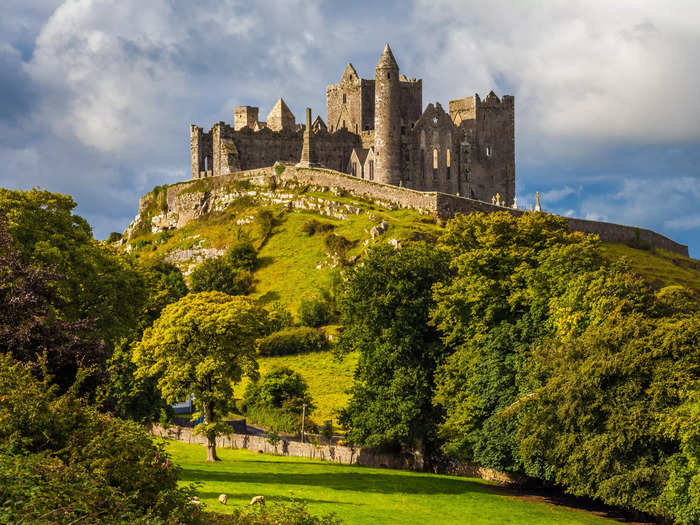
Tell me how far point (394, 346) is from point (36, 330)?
26.6 metres

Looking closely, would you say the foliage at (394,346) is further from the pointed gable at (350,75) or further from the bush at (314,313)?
the pointed gable at (350,75)

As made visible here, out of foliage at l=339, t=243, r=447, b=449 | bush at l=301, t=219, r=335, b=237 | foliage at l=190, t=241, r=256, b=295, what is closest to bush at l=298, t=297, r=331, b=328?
foliage at l=190, t=241, r=256, b=295

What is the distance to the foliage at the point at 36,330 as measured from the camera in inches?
1160

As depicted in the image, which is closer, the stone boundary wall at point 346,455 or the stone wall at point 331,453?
the stone boundary wall at point 346,455

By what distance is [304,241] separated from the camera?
102 m

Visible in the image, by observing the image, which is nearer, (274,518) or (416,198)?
Answer: (274,518)

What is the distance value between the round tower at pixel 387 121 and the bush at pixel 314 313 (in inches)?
860

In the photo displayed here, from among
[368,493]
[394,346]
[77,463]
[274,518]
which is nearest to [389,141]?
[394,346]

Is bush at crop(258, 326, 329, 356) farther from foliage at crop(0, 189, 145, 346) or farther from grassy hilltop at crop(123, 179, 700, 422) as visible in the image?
foliage at crop(0, 189, 145, 346)

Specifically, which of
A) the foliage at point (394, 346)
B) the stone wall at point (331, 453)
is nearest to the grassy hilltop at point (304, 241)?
the stone wall at point (331, 453)

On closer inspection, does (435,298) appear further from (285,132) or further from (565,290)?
(285,132)

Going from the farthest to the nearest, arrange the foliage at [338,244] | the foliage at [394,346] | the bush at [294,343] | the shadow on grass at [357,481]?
the foliage at [338,244] < the bush at [294,343] < the foliage at [394,346] < the shadow on grass at [357,481]

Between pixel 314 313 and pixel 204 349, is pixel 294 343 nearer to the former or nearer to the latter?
pixel 314 313

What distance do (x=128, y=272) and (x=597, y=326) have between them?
1060 inches
